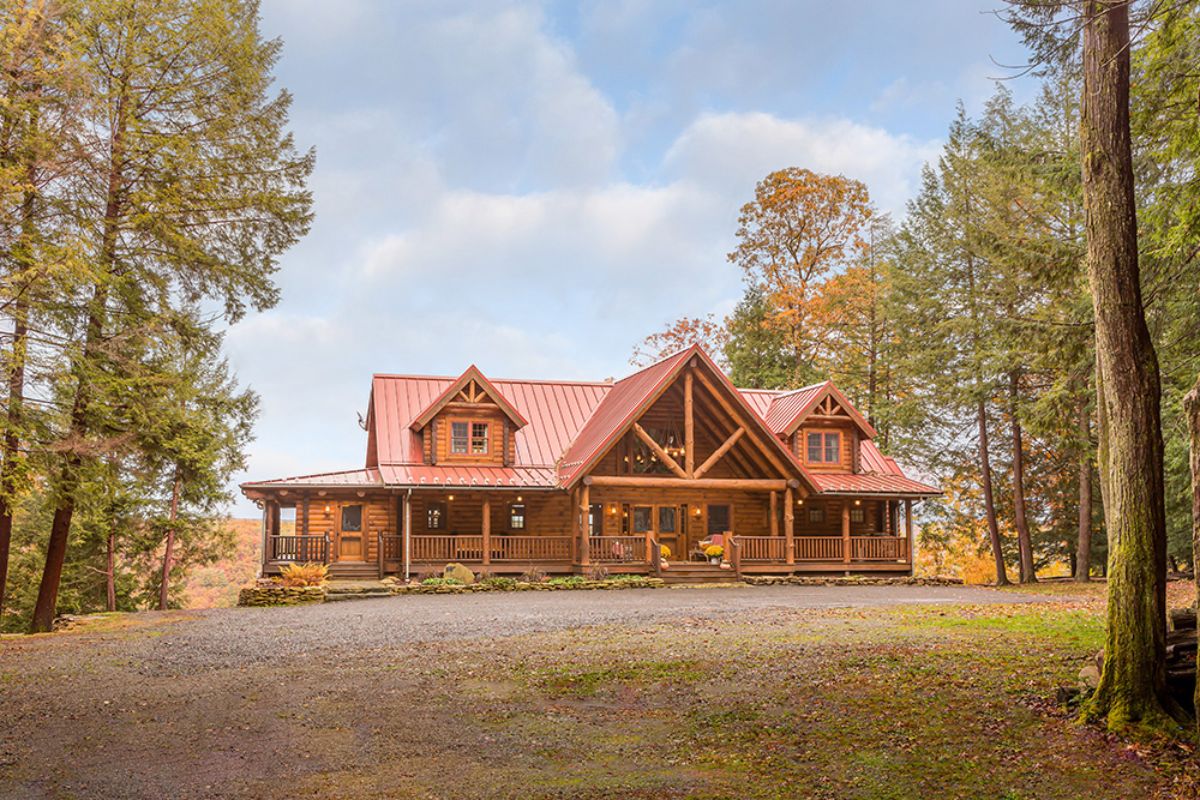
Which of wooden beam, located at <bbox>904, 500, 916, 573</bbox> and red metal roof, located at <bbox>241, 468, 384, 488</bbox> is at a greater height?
red metal roof, located at <bbox>241, 468, 384, 488</bbox>

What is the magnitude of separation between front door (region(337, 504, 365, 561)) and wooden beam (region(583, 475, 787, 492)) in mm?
6812

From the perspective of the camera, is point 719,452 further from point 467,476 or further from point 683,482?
point 467,476

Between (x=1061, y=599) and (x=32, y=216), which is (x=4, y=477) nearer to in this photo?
(x=32, y=216)

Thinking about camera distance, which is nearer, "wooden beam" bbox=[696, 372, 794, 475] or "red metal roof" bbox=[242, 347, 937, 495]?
"red metal roof" bbox=[242, 347, 937, 495]

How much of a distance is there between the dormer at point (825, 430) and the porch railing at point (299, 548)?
14.8m

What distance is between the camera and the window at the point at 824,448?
31.4m

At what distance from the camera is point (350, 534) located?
88.0ft

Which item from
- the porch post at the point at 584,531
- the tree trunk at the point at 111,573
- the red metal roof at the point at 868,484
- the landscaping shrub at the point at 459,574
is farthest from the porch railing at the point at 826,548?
the tree trunk at the point at 111,573

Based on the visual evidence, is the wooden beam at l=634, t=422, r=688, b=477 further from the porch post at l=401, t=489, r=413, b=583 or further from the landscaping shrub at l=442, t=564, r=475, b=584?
the porch post at l=401, t=489, r=413, b=583

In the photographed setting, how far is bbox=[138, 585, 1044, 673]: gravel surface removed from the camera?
501 inches

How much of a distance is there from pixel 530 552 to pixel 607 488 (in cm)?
369

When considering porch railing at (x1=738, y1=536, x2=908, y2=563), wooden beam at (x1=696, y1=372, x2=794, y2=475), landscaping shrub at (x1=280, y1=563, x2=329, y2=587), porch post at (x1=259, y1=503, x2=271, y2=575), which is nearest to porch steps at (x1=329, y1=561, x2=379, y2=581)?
porch post at (x1=259, y1=503, x2=271, y2=575)

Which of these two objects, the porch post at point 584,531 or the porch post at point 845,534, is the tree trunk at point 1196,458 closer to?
the porch post at point 584,531

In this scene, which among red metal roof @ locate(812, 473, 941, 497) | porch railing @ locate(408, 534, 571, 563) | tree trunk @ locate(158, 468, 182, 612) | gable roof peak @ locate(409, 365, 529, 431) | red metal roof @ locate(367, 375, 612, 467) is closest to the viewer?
porch railing @ locate(408, 534, 571, 563)
